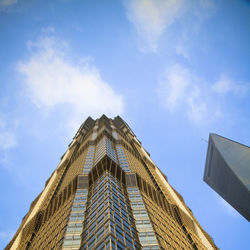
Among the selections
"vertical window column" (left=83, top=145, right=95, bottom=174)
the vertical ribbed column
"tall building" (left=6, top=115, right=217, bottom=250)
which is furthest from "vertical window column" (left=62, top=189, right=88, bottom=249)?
"vertical window column" (left=83, top=145, right=95, bottom=174)

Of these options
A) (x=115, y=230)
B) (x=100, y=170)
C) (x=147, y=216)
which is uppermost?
(x=100, y=170)

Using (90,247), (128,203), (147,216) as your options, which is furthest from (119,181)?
(90,247)

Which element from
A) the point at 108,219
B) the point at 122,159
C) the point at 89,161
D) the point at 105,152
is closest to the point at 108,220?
the point at 108,219

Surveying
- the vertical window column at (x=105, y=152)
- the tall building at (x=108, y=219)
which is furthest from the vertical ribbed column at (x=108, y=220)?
the vertical window column at (x=105, y=152)

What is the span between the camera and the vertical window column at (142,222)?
30916mm

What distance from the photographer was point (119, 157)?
74.3 meters

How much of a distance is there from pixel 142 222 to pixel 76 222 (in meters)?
10.1

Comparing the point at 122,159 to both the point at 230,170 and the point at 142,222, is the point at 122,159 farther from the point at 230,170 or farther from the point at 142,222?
the point at 230,170

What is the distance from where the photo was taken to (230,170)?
97.4 m

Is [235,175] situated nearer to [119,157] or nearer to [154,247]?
[119,157]

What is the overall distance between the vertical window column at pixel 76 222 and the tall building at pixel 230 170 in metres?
65.5

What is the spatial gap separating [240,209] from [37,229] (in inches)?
3546

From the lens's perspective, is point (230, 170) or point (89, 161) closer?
point (89, 161)

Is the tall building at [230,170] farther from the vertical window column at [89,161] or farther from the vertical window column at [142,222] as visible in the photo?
the vertical window column at [142,222]
